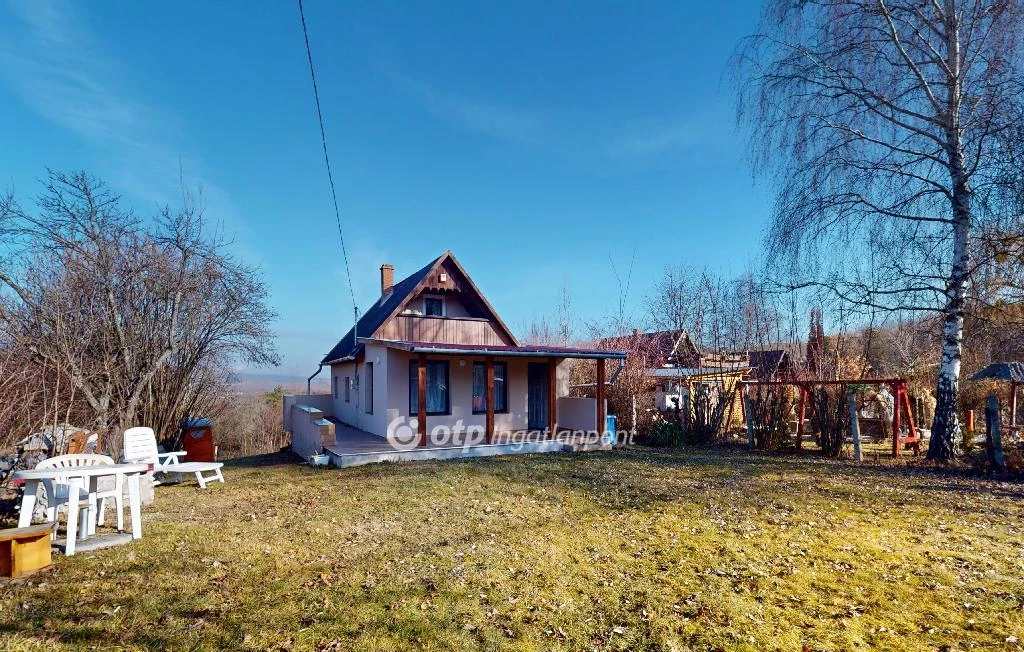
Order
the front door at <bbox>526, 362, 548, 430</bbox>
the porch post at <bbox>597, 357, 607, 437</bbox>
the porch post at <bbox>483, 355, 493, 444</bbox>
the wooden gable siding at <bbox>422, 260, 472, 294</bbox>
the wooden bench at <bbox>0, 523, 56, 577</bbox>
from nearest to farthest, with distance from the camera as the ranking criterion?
the wooden bench at <bbox>0, 523, 56, 577</bbox>
the porch post at <bbox>483, 355, 493, 444</bbox>
the porch post at <bbox>597, 357, 607, 437</bbox>
the wooden gable siding at <bbox>422, 260, 472, 294</bbox>
the front door at <bbox>526, 362, 548, 430</bbox>

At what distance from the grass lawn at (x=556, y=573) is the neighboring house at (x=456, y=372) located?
5185 mm

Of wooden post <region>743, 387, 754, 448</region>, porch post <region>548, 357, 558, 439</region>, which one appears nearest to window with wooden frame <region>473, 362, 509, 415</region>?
porch post <region>548, 357, 558, 439</region>

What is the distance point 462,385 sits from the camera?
14.1m

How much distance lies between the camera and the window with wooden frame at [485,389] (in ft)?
46.9

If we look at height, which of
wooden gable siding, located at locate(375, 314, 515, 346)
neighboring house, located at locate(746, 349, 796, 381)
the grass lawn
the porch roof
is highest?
wooden gable siding, located at locate(375, 314, 515, 346)

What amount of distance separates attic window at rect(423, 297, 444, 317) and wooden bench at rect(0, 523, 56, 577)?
11.2 metres

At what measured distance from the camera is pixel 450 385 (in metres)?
13.9

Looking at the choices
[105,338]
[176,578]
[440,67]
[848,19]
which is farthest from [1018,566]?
[105,338]

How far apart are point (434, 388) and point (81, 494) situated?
8879 millimetres

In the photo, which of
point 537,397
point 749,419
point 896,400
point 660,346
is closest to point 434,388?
point 537,397

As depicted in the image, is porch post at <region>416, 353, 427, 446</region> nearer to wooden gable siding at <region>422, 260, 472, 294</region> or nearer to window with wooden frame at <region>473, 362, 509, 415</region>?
window with wooden frame at <region>473, 362, 509, 415</region>

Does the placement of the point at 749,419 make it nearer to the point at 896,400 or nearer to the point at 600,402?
the point at 896,400

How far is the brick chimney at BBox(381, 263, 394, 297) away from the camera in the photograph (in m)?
20.8

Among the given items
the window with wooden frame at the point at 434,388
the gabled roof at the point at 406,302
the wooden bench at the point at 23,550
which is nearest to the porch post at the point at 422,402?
the window with wooden frame at the point at 434,388
